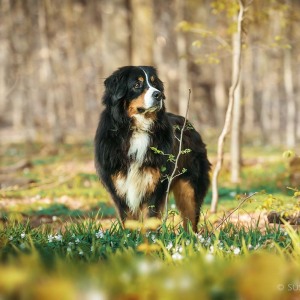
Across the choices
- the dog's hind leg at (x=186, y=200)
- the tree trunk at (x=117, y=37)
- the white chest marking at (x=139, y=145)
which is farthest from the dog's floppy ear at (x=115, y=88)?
the tree trunk at (x=117, y=37)

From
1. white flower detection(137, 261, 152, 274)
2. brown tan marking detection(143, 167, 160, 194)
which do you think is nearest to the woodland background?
brown tan marking detection(143, 167, 160, 194)

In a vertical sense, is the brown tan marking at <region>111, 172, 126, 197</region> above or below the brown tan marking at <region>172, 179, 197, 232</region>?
above

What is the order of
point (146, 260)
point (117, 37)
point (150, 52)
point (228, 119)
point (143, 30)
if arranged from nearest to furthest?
point (146, 260), point (228, 119), point (150, 52), point (143, 30), point (117, 37)

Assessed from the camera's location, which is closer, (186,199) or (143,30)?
(186,199)

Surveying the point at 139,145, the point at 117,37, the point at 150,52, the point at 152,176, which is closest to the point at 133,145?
the point at 139,145

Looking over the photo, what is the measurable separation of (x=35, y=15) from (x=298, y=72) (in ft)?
59.9

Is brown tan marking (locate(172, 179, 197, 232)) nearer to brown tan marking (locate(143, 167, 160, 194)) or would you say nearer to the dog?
the dog

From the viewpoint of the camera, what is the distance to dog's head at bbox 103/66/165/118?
578cm

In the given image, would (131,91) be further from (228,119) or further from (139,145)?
(228,119)

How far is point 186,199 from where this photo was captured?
21.1ft

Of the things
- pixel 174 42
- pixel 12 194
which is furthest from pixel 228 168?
pixel 174 42

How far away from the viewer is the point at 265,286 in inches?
90.4

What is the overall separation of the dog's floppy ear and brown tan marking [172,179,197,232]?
133 centimetres

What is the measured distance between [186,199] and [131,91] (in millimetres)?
1556
